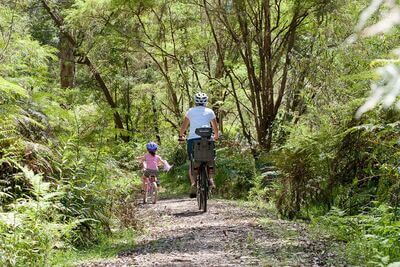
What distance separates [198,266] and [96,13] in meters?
14.1

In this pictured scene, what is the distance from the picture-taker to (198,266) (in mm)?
4805

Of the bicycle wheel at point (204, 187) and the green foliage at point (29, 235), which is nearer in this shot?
the green foliage at point (29, 235)

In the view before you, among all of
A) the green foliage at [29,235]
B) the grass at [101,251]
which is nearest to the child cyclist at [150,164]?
the grass at [101,251]

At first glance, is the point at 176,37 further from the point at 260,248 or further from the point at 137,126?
the point at 260,248

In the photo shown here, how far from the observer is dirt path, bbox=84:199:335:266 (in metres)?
5.03

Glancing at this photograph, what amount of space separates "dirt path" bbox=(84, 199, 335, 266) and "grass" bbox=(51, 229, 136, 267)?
0.15 metres

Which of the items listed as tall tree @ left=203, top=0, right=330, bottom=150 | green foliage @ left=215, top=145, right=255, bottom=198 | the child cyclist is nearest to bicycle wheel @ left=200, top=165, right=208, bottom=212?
the child cyclist

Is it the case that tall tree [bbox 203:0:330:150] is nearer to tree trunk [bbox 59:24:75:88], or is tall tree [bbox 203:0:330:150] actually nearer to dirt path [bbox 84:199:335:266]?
dirt path [bbox 84:199:335:266]

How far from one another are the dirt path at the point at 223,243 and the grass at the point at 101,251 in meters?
0.15

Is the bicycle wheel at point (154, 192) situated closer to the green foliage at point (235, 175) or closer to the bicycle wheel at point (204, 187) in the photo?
the green foliage at point (235, 175)

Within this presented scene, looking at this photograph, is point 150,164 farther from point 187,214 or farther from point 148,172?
point 187,214

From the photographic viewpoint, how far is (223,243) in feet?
19.6

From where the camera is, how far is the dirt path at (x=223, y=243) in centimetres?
503

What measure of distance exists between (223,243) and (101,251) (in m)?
1.34
